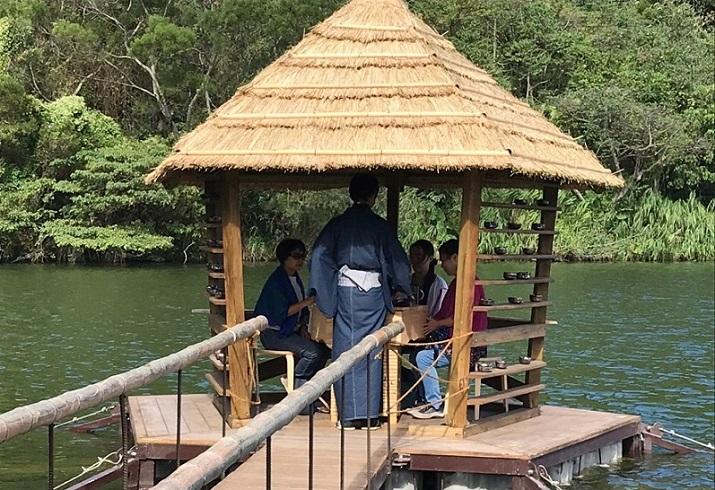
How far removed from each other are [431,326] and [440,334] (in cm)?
13

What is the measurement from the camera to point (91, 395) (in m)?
4.76

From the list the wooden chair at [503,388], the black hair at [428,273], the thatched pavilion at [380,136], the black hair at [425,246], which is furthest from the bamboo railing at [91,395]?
the black hair at [425,246]

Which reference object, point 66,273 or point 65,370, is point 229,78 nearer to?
point 66,273

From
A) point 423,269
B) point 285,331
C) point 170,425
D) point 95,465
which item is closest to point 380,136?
point 285,331

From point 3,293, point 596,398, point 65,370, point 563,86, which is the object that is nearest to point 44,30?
point 3,293

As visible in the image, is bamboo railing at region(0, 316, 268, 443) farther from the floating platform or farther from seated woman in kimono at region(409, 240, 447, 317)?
seated woman in kimono at region(409, 240, 447, 317)

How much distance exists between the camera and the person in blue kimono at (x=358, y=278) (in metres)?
8.06

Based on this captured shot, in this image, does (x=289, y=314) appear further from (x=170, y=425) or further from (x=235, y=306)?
(x=170, y=425)

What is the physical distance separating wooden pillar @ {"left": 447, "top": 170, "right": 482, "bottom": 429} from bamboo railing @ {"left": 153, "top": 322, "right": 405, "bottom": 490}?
7.54ft

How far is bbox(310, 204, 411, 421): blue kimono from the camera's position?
805 centimetres

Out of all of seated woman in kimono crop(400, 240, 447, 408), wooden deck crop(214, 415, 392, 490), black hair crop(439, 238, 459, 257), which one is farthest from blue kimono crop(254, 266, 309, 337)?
black hair crop(439, 238, 459, 257)

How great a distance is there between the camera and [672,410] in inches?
540

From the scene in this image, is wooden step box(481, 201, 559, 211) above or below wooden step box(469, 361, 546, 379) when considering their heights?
above

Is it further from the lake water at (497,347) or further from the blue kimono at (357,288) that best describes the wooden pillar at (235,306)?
the lake water at (497,347)
